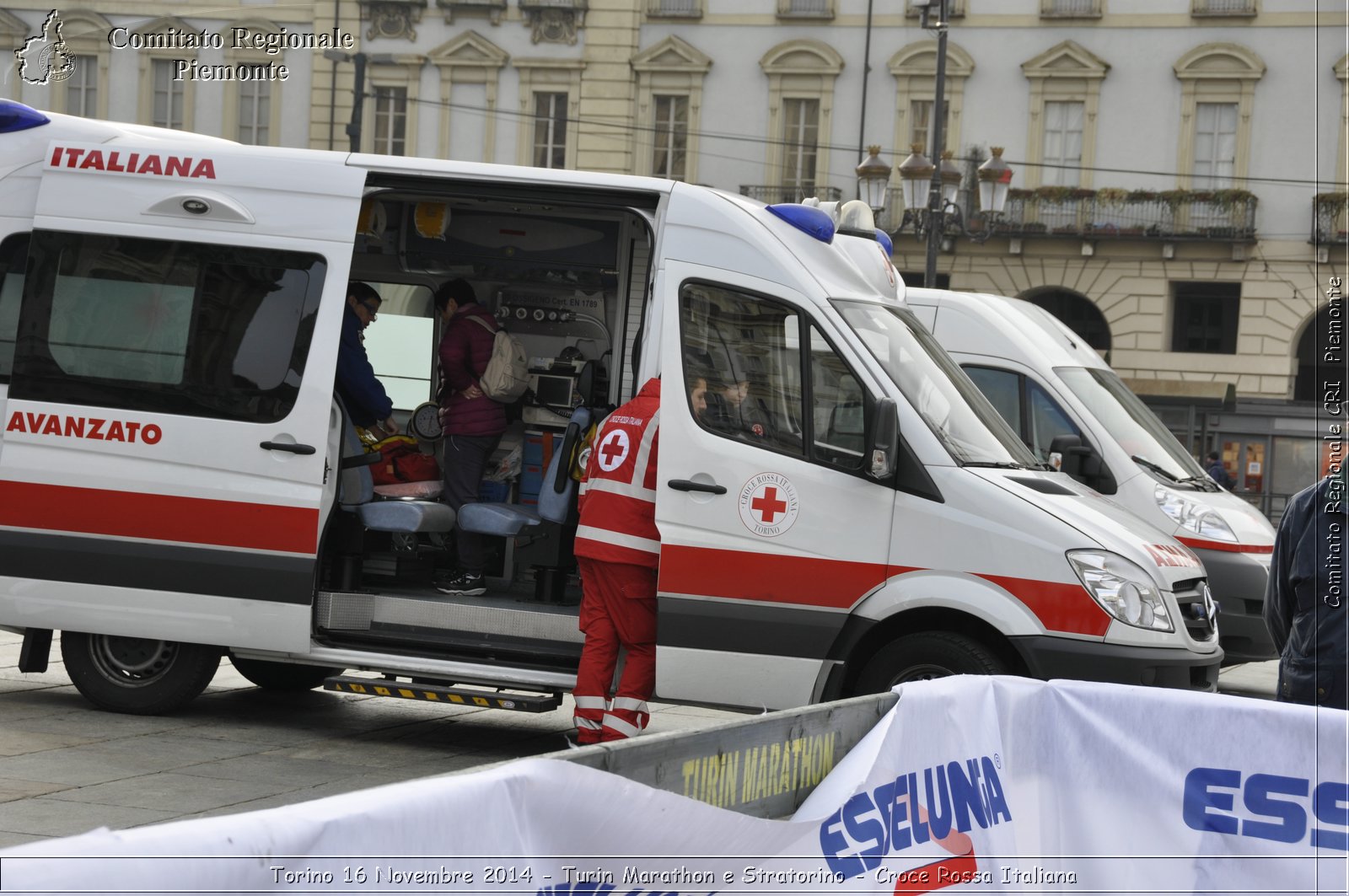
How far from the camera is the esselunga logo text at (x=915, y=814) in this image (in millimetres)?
3447

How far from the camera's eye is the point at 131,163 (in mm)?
7641

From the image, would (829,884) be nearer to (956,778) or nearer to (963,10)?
(956,778)

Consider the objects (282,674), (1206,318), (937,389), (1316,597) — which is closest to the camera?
(1316,597)

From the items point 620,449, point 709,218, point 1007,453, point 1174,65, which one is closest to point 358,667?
point 620,449

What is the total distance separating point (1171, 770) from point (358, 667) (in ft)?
14.7

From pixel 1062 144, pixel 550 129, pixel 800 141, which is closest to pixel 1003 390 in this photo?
pixel 1062 144

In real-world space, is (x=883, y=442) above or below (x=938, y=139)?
below

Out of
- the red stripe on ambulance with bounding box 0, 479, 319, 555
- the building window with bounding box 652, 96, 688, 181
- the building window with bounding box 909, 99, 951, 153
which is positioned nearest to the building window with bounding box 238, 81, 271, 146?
the building window with bounding box 652, 96, 688, 181

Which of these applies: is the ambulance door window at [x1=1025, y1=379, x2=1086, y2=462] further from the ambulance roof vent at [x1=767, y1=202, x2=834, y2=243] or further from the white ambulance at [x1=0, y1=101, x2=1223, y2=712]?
the ambulance roof vent at [x1=767, y1=202, x2=834, y2=243]

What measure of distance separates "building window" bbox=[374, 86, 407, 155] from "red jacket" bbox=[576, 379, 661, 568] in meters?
35.7

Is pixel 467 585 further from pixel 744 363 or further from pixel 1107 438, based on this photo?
pixel 1107 438

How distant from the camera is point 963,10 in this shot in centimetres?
3991

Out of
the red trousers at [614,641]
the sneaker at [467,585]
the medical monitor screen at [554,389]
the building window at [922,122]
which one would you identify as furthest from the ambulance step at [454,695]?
the building window at [922,122]

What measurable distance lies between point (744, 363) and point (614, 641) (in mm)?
1330
